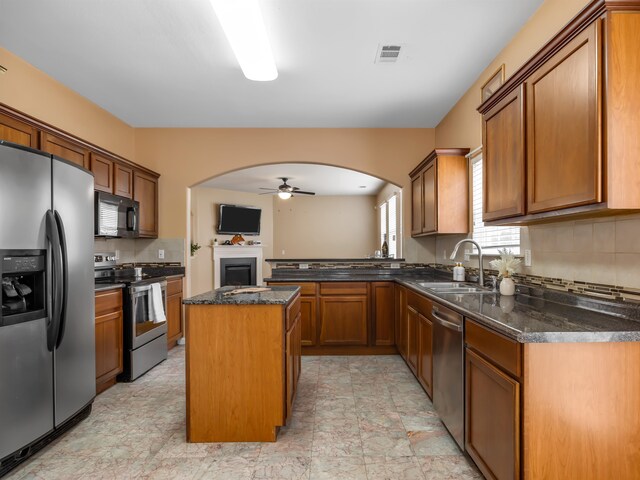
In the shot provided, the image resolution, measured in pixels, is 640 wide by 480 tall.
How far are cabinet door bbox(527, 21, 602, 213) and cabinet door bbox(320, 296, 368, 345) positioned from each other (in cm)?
239

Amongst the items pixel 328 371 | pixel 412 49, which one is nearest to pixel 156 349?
pixel 328 371

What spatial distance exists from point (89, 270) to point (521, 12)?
3.30 metres

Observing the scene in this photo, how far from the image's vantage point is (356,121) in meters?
4.28

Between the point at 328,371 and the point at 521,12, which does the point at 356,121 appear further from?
the point at 328,371

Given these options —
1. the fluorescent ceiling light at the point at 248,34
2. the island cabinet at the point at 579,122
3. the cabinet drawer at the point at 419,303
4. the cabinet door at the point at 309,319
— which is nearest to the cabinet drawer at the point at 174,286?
the cabinet door at the point at 309,319

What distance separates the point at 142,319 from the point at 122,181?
1.43 m

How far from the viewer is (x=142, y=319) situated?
3453 millimetres

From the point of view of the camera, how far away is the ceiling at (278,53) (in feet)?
7.61

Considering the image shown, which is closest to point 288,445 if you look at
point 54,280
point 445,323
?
point 445,323

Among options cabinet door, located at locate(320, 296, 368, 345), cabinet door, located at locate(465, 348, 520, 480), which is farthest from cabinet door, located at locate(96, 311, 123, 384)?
cabinet door, located at locate(465, 348, 520, 480)

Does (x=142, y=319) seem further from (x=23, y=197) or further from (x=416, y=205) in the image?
(x=416, y=205)

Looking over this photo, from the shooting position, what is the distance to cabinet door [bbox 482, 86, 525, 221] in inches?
77.1

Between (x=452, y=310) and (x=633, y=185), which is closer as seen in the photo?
(x=633, y=185)

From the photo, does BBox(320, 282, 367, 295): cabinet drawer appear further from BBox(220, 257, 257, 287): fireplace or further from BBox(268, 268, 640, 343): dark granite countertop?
BBox(220, 257, 257, 287): fireplace
